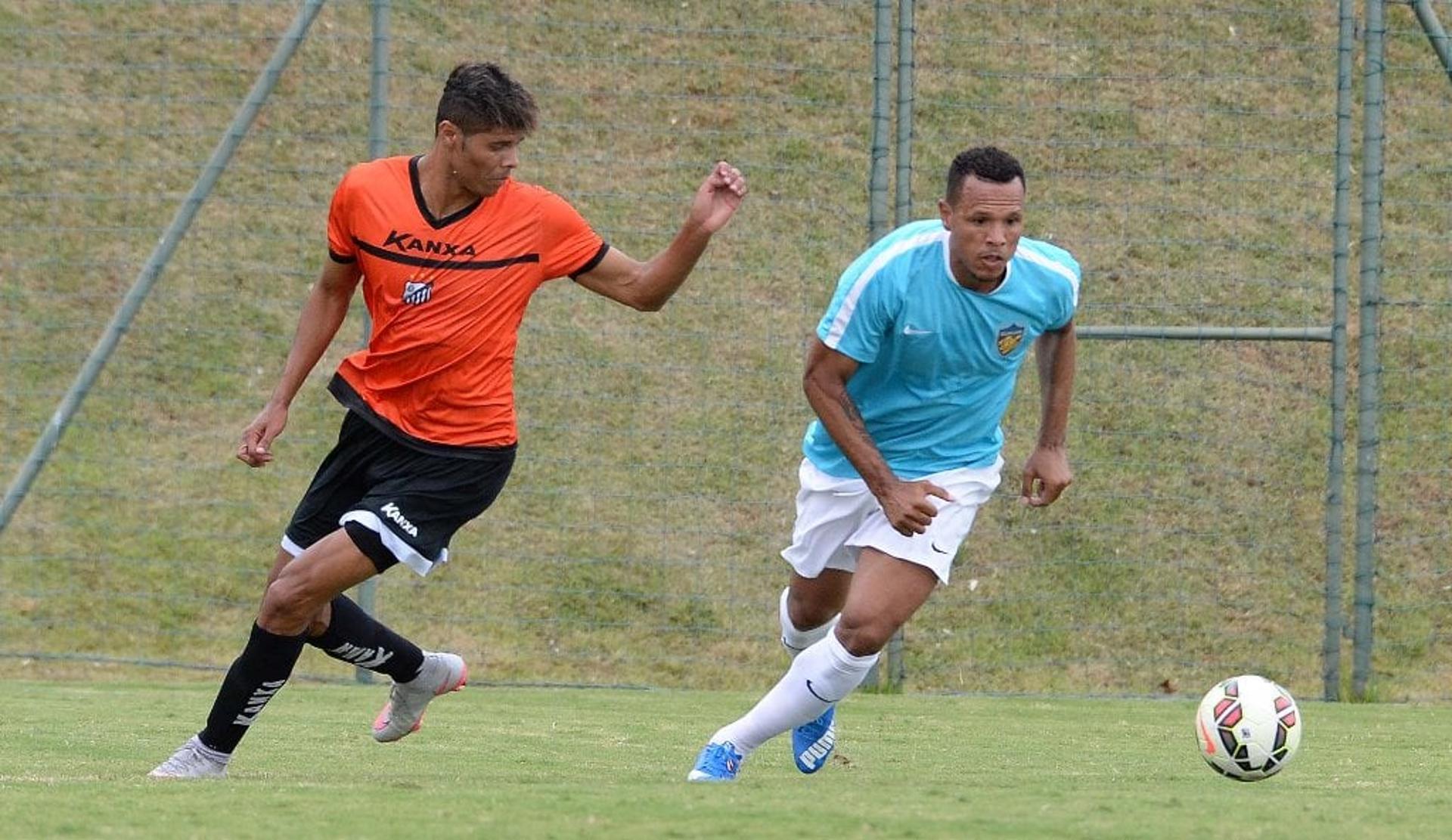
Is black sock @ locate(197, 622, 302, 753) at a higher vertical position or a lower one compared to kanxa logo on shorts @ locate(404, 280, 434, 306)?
lower

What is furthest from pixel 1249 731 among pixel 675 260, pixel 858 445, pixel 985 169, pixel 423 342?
pixel 423 342

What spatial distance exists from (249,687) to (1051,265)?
8.71 feet

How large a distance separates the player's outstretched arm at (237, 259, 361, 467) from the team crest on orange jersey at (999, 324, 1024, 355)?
1.92m

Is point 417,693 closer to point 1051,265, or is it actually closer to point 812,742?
point 812,742

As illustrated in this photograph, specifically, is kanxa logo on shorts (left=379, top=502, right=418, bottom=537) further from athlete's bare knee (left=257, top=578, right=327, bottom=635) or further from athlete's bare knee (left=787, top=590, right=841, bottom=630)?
athlete's bare knee (left=787, top=590, right=841, bottom=630)

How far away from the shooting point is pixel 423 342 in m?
5.95

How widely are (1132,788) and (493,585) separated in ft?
17.3

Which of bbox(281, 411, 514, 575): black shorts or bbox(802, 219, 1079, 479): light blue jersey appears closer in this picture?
bbox(281, 411, 514, 575): black shorts

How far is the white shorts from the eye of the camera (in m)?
6.07

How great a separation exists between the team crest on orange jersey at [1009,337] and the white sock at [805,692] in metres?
0.99

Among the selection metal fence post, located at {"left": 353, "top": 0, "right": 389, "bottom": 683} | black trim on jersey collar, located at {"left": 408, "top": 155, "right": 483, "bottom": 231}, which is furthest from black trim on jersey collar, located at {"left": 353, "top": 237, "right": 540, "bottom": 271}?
metal fence post, located at {"left": 353, "top": 0, "right": 389, "bottom": 683}

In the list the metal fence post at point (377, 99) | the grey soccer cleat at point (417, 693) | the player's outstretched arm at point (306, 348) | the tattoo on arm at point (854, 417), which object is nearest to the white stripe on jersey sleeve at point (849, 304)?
the tattoo on arm at point (854, 417)

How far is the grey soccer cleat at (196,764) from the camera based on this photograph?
227 inches

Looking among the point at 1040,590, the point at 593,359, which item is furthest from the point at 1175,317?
the point at 593,359
